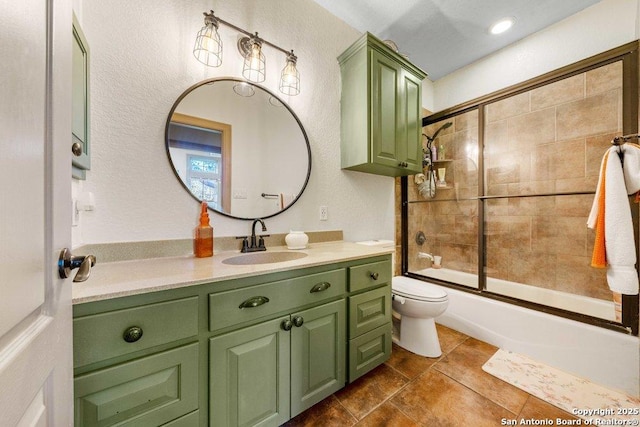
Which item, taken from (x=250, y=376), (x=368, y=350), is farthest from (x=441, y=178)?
(x=250, y=376)

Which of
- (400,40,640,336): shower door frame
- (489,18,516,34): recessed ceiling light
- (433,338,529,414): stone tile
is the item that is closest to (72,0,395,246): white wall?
(433,338,529,414): stone tile

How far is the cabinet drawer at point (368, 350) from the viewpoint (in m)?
1.33

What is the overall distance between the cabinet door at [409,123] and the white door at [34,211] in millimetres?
1854

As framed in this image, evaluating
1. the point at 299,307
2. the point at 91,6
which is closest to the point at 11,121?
the point at 299,307

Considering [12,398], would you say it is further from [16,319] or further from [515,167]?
[515,167]

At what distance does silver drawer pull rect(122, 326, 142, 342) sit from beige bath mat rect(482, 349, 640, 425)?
6.52 feet

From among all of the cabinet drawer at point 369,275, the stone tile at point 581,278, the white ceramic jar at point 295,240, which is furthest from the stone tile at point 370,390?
the stone tile at point 581,278

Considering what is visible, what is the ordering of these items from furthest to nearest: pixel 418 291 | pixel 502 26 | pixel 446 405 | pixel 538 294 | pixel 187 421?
pixel 538 294, pixel 502 26, pixel 418 291, pixel 446 405, pixel 187 421

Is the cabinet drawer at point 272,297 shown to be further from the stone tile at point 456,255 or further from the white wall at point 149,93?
the stone tile at point 456,255

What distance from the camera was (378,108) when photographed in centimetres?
174

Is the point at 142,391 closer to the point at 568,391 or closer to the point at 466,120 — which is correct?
the point at 568,391

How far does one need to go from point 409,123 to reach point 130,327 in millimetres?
2151

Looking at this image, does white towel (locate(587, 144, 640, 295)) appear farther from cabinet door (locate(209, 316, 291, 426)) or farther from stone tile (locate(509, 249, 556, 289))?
cabinet door (locate(209, 316, 291, 426))

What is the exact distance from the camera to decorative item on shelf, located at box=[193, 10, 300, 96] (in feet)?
4.34
